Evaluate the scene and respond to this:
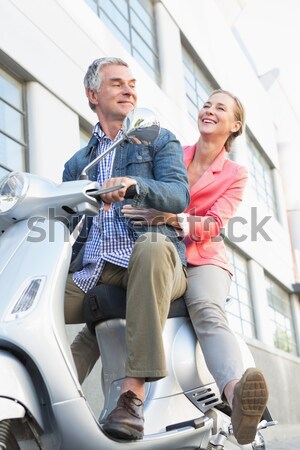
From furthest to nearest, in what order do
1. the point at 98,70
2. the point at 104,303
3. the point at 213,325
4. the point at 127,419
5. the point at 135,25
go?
1. the point at 135,25
2. the point at 98,70
3. the point at 213,325
4. the point at 104,303
5. the point at 127,419

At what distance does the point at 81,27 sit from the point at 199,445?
455cm

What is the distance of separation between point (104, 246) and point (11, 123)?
2.79 meters

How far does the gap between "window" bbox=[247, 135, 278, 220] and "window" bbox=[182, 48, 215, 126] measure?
2422 millimetres

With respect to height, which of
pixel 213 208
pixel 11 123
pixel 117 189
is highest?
pixel 11 123

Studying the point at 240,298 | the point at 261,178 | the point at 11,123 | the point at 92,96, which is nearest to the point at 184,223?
the point at 92,96

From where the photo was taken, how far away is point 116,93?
2494 mm

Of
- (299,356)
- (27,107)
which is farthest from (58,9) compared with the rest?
(299,356)

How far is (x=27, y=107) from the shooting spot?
16.3 ft

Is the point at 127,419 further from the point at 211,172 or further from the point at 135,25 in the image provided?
the point at 135,25

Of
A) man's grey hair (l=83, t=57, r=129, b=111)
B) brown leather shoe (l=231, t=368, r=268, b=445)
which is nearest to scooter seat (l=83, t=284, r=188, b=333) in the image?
brown leather shoe (l=231, t=368, r=268, b=445)

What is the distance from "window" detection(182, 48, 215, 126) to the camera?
374 inches

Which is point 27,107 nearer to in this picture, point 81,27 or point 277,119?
point 81,27

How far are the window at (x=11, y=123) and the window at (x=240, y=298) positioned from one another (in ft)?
17.9

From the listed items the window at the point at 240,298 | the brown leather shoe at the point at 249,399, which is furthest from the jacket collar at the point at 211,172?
the window at the point at 240,298
